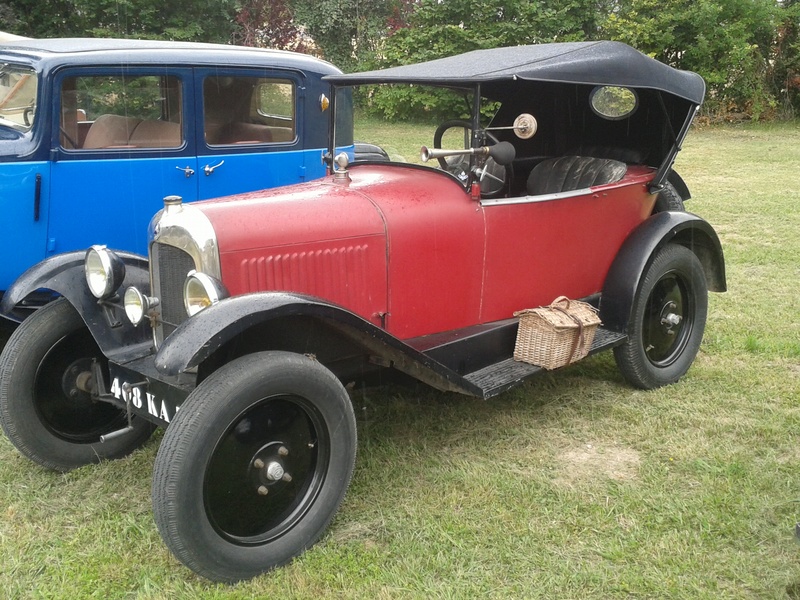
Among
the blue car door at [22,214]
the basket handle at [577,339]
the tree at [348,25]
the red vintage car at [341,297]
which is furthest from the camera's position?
the tree at [348,25]

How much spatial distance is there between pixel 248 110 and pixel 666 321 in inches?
125

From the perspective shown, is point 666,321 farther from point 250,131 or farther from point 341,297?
point 250,131

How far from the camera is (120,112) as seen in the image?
4906 mm

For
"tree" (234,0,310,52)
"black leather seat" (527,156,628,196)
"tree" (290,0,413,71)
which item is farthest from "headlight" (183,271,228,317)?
"tree" (290,0,413,71)

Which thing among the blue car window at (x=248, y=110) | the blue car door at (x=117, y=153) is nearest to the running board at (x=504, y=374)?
the blue car door at (x=117, y=153)

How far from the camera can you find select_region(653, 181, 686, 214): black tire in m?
4.54

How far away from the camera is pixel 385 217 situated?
3.26 meters

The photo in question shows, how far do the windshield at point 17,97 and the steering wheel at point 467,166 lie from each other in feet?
8.04

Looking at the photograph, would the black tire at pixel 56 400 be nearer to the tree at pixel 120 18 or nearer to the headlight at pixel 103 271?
the headlight at pixel 103 271

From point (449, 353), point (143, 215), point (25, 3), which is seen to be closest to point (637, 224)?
point (449, 353)

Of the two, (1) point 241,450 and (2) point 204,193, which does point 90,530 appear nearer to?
(1) point 241,450

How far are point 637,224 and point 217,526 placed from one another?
2.85m

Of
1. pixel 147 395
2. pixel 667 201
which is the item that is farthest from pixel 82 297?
pixel 667 201

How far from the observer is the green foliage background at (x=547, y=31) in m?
16.0
